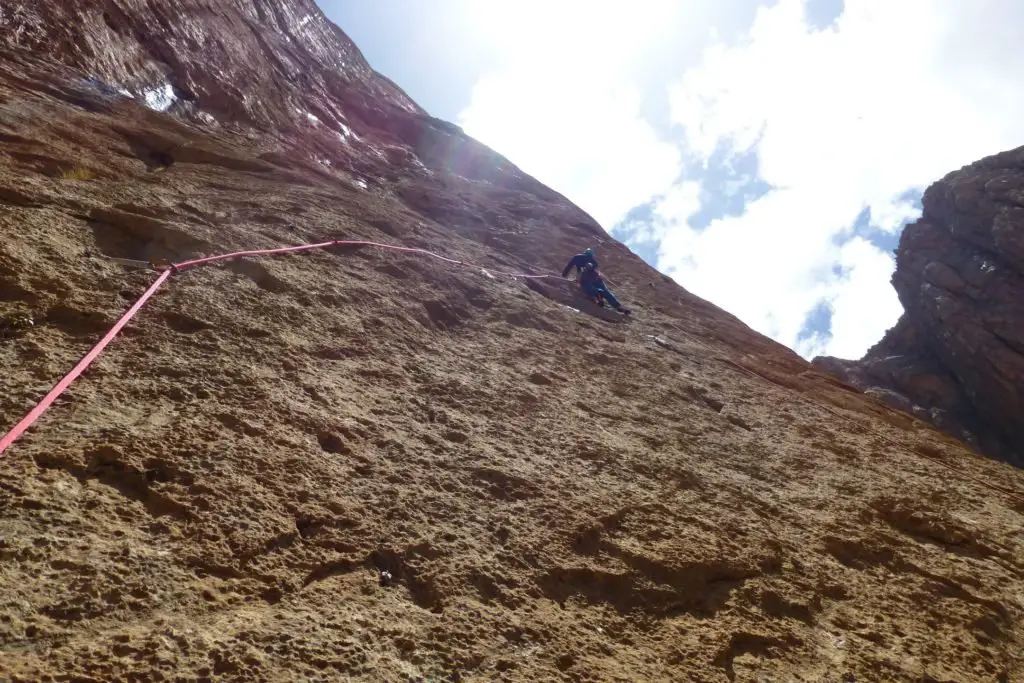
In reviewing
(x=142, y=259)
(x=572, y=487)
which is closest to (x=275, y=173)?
(x=142, y=259)

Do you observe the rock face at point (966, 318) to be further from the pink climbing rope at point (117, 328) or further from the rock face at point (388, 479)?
the pink climbing rope at point (117, 328)

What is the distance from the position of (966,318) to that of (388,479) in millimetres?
22862

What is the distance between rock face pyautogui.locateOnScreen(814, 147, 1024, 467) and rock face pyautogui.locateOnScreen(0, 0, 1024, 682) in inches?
614

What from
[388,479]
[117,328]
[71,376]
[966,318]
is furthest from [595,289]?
[966,318]

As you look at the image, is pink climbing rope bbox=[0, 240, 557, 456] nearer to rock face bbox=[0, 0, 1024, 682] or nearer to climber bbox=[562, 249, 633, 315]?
rock face bbox=[0, 0, 1024, 682]

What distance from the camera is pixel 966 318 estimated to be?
816 inches

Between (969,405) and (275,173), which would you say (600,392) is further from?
(969,405)

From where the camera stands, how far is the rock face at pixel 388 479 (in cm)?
213

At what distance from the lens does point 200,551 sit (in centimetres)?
225

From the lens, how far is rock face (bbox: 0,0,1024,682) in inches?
83.9

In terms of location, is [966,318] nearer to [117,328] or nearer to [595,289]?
[595,289]

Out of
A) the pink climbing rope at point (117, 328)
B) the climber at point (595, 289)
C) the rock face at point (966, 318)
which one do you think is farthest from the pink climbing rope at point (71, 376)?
the rock face at point (966, 318)

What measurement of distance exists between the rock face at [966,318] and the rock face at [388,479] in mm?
15596

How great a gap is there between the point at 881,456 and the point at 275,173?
21.7 feet
